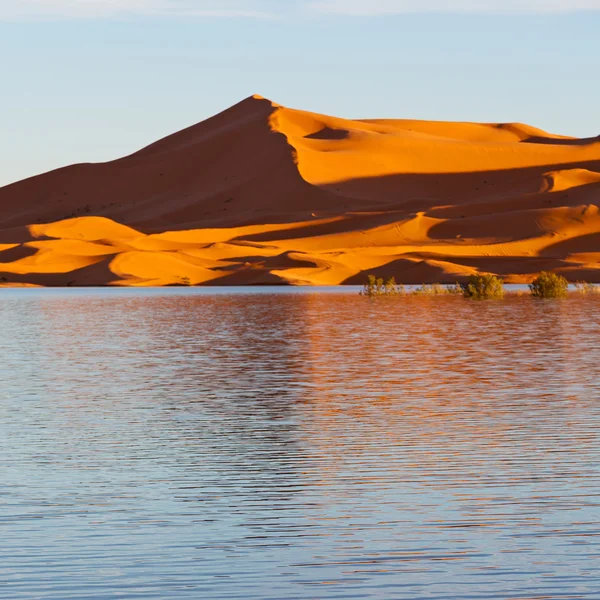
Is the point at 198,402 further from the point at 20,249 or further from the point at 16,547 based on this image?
the point at 20,249

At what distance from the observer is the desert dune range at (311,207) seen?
102 metres

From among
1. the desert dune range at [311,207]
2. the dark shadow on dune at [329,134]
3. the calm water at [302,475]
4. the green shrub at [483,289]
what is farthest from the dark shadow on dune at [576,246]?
the calm water at [302,475]

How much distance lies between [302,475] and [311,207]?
422 feet

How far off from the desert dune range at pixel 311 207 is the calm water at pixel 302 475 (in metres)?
Result: 69.1

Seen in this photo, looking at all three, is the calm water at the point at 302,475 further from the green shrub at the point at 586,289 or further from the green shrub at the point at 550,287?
the green shrub at the point at 586,289

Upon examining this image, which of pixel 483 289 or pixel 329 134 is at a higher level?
pixel 329 134

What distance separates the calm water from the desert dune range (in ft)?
227

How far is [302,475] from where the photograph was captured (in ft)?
44.3

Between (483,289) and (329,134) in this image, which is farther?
(329,134)

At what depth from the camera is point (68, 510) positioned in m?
11.9

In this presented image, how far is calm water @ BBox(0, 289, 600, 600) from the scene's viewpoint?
9609mm

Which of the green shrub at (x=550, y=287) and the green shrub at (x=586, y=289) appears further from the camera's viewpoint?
the green shrub at (x=586, y=289)

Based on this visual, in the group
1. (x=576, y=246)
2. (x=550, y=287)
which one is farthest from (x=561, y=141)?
(x=550, y=287)

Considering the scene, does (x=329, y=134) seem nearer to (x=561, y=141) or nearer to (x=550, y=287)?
(x=561, y=141)
